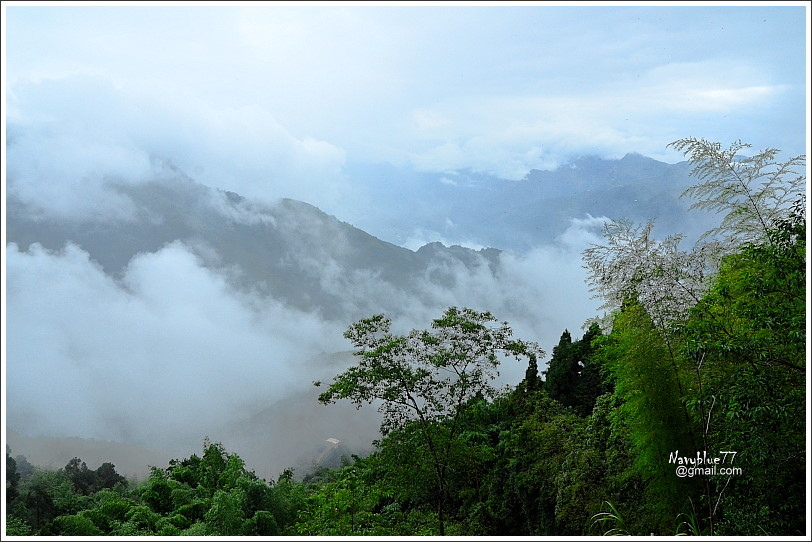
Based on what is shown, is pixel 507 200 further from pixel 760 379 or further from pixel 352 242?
pixel 760 379

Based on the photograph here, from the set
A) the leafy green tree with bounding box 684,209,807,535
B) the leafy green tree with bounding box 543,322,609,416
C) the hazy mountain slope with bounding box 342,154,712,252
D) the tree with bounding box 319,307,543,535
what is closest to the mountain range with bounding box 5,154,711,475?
the hazy mountain slope with bounding box 342,154,712,252

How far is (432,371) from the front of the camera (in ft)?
15.8

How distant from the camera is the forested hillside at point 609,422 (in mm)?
3260

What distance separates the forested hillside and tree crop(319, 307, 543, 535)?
0.05ft

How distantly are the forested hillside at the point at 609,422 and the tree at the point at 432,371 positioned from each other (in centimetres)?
2

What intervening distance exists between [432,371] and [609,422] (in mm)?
1424

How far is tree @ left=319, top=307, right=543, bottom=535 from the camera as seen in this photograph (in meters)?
4.66

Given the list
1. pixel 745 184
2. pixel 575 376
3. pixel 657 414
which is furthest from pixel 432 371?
pixel 745 184

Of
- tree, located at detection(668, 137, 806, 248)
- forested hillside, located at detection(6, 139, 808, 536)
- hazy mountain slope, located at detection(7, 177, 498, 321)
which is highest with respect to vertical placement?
hazy mountain slope, located at detection(7, 177, 498, 321)

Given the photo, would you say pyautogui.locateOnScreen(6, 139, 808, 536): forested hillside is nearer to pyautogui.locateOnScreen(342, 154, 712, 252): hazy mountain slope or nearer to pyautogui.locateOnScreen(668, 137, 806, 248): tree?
pyautogui.locateOnScreen(668, 137, 806, 248): tree

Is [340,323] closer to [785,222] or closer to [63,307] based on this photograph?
[63,307]

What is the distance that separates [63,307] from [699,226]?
6.04 m

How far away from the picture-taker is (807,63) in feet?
9.95

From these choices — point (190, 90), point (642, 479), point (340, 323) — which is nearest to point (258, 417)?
point (340, 323)
